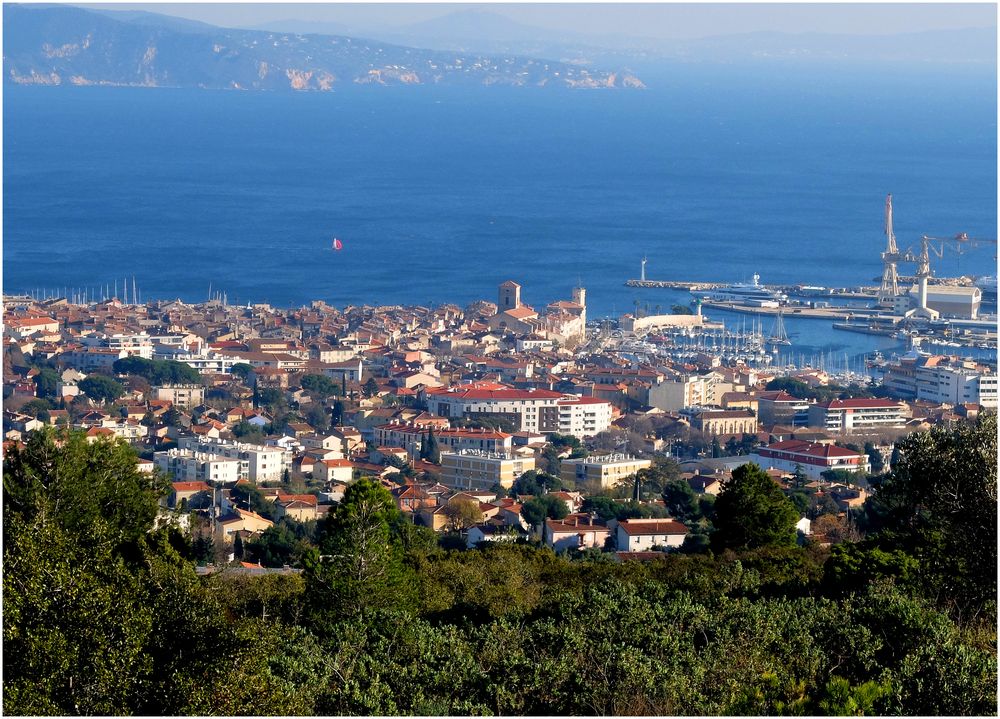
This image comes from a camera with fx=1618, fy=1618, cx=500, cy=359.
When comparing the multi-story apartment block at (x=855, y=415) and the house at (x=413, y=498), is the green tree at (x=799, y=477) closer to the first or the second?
the multi-story apartment block at (x=855, y=415)

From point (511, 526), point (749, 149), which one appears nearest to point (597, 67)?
point (749, 149)

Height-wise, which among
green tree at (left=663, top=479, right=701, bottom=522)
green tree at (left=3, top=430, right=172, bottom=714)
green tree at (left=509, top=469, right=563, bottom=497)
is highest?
green tree at (left=3, top=430, right=172, bottom=714)

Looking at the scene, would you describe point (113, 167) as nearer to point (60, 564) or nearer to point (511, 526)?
point (511, 526)

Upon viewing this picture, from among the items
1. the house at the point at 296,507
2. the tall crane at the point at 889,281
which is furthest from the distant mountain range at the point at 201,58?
the house at the point at 296,507

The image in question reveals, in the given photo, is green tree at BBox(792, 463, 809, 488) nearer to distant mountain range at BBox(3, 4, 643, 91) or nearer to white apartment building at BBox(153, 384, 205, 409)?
white apartment building at BBox(153, 384, 205, 409)

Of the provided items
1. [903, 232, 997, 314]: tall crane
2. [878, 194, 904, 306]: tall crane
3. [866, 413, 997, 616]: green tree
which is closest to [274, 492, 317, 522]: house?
[866, 413, 997, 616]: green tree

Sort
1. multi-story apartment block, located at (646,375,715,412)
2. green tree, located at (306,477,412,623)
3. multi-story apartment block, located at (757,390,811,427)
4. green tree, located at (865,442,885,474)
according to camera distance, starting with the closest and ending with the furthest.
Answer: green tree, located at (306,477,412,623), green tree, located at (865,442,885,474), multi-story apartment block, located at (757,390,811,427), multi-story apartment block, located at (646,375,715,412)
